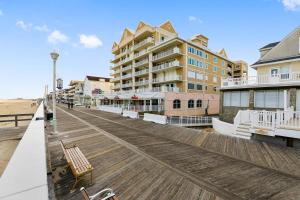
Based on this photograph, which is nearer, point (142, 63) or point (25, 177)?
point (25, 177)

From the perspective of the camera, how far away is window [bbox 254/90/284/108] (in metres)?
14.9

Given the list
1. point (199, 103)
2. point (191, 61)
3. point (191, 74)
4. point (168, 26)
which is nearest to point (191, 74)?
point (191, 74)

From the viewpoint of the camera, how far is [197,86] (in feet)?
108

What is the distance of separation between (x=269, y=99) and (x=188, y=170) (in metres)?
14.9

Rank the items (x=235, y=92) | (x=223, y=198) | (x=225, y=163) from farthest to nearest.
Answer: (x=235, y=92)
(x=225, y=163)
(x=223, y=198)

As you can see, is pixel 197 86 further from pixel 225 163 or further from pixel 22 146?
pixel 22 146

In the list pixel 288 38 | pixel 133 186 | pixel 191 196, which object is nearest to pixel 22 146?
pixel 133 186

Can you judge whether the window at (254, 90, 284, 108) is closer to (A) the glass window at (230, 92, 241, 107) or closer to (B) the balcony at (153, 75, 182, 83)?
(A) the glass window at (230, 92, 241, 107)

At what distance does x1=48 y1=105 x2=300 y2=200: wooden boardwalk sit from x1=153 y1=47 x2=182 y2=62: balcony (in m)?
22.9

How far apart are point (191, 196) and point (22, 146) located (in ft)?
17.0

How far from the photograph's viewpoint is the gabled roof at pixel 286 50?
17.5 m

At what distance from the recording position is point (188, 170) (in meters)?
5.67

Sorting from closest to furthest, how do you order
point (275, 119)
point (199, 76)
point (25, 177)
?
point (25, 177)
point (275, 119)
point (199, 76)

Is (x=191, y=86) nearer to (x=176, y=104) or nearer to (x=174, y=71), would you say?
(x=174, y=71)
